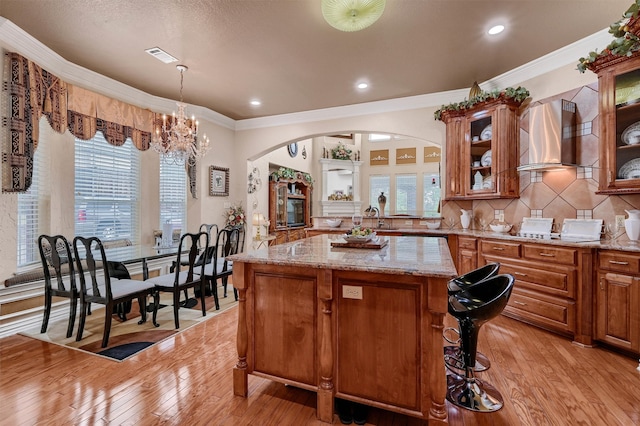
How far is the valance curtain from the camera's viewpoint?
2.72m

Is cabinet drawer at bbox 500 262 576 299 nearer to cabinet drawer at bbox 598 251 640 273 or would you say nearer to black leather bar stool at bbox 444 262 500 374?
cabinet drawer at bbox 598 251 640 273

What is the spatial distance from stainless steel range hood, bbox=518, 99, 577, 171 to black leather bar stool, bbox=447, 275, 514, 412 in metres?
1.88

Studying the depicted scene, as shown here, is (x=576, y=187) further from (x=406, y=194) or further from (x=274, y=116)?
(x=406, y=194)

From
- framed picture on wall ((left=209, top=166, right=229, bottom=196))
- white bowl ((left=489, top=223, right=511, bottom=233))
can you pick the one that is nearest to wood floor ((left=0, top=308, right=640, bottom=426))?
white bowl ((left=489, top=223, right=511, bottom=233))

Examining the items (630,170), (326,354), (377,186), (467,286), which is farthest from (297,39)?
(377,186)

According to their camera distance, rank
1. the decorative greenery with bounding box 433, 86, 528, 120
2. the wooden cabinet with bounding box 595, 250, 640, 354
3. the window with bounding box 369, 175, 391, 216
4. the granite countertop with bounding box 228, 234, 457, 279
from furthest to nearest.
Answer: the window with bounding box 369, 175, 391, 216 → the decorative greenery with bounding box 433, 86, 528, 120 → the wooden cabinet with bounding box 595, 250, 640, 354 → the granite countertop with bounding box 228, 234, 457, 279

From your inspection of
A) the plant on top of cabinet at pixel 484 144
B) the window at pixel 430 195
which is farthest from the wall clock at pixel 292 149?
the plant on top of cabinet at pixel 484 144

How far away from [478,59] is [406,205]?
6.48 m

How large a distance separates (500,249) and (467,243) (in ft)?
1.41

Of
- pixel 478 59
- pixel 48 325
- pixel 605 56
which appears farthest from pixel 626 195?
pixel 48 325

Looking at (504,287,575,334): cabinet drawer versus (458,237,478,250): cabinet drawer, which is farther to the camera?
(458,237,478,250): cabinet drawer

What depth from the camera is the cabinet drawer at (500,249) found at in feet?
10.2

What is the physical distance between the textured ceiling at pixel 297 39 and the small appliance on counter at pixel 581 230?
1.81 m

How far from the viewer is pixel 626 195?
2.80m
